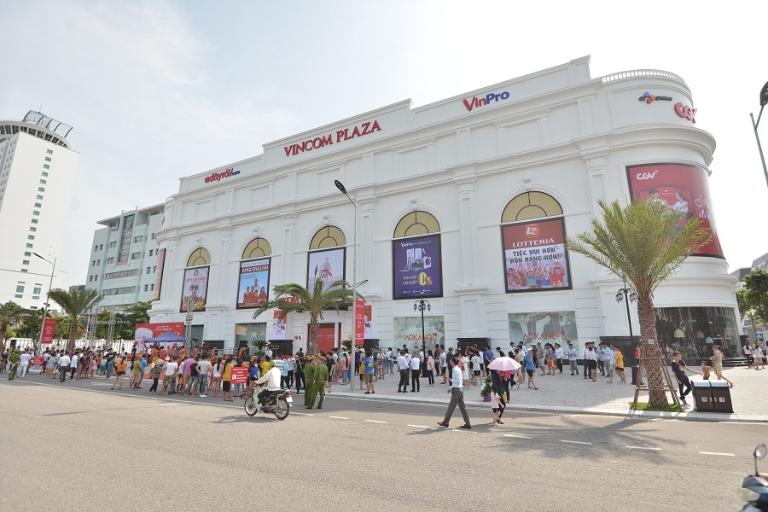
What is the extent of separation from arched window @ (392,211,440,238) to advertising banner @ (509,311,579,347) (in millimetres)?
8627

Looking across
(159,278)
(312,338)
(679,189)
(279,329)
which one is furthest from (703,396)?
(159,278)

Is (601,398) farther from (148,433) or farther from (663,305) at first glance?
(148,433)

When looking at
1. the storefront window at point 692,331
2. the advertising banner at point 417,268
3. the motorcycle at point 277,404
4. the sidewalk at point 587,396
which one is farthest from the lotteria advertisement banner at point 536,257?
the motorcycle at point 277,404

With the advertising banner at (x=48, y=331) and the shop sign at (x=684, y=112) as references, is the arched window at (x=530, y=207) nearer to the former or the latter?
the shop sign at (x=684, y=112)

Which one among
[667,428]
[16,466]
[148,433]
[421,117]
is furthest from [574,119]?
[16,466]

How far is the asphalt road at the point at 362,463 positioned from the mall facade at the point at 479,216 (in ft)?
48.8

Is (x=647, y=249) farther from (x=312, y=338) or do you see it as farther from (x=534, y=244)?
(x=312, y=338)

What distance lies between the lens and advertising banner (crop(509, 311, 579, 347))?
81.0 ft

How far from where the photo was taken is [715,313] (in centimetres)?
2312

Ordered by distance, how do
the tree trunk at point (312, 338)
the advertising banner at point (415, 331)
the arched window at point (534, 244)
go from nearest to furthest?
the tree trunk at point (312, 338), the arched window at point (534, 244), the advertising banner at point (415, 331)

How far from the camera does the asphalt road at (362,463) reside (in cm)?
510

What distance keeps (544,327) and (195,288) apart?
3198 cm

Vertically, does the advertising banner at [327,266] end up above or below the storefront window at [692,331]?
above

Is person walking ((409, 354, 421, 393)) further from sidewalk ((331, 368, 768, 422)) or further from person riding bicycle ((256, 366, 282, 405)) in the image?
person riding bicycle ((256, 366, 282, 405))
